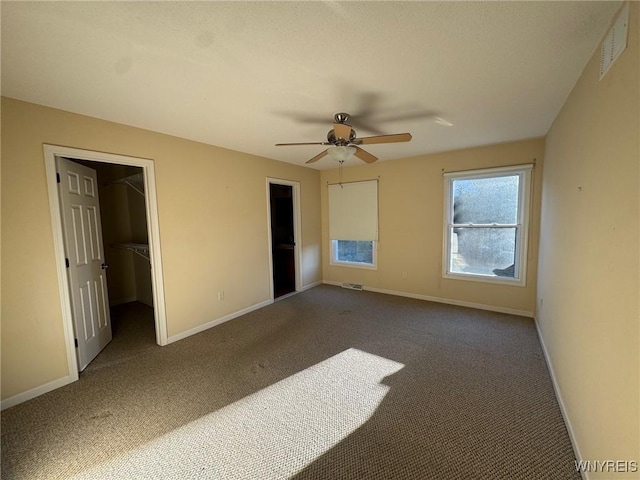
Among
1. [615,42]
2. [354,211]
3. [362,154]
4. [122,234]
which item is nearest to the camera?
[615,42]

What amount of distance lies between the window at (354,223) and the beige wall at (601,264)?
112 inches

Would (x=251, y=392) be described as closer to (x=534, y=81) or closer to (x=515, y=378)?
(x=515, y=378)

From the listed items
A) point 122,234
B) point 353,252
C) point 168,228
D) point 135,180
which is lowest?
point 353,252

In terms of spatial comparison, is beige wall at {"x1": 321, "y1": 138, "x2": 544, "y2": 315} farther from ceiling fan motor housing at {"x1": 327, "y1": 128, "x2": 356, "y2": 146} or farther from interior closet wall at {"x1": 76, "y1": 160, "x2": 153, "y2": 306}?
interior closet wall at {"x1": 76, "y1": 160, "x2": 153, "y2": 306}

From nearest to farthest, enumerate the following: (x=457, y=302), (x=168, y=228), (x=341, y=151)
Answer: (x=341, y=151), (x=168, y=228), (x=457, y=302)

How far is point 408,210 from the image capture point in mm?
4473

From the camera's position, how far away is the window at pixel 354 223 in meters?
4.87

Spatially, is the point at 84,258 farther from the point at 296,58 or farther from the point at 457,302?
the point at 457,302

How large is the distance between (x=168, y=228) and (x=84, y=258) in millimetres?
811

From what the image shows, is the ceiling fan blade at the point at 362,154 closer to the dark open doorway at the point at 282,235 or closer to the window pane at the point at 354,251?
the window pane at the point at 354,251

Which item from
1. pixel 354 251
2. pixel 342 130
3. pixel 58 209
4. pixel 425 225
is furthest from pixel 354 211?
pixel 58 209

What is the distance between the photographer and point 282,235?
5.84m

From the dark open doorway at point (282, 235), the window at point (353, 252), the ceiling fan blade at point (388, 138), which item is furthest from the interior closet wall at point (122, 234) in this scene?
the ceiling fan blade at point (388, 138)

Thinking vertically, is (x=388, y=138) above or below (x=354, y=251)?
above
